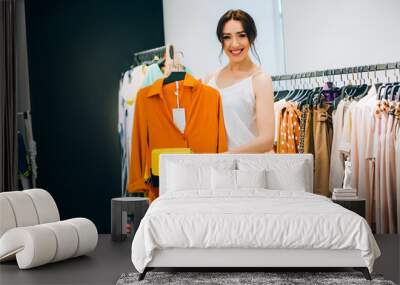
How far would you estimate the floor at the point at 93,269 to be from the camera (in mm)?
4645

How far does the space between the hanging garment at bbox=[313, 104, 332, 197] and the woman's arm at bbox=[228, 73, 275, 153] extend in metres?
0.45

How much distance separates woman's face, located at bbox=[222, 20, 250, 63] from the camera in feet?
22.7

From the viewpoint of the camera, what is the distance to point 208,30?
7.02m

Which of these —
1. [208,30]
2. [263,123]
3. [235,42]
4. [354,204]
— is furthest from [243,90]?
[354,204]

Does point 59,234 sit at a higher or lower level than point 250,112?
lower

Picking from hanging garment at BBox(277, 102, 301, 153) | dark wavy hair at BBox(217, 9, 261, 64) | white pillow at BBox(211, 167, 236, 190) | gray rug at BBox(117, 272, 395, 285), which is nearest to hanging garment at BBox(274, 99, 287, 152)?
hanging garment at BBox(277, 102, 301, 153)

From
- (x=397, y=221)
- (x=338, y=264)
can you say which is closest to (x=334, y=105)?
(x=397, y=221)

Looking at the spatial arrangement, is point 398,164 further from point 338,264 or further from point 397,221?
point 338,264

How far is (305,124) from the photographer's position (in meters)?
6.64

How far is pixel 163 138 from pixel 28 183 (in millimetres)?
1564

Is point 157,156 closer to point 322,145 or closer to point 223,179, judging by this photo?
point 223,179

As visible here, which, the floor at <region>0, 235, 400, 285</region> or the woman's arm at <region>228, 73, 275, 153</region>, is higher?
the woman's arm at <region>228, 73, 275, 153</region>

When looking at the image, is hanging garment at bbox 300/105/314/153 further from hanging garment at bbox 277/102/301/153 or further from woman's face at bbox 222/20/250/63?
woman's face at bbox 222/20/250/63

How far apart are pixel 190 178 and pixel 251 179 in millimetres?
575
